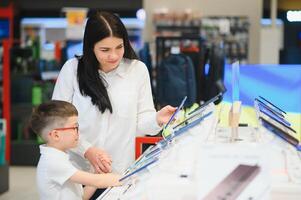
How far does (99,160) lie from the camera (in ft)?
8.42

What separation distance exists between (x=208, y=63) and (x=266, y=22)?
26.0ft

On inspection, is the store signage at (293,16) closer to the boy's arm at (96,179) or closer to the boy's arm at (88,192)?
the boy's arm at (88,192)

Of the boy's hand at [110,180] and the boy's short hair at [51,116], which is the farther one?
the boy's short hair at [51,116]

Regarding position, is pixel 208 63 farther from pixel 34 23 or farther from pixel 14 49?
pixel 34 23

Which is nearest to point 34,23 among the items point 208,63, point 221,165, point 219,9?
point 219,9

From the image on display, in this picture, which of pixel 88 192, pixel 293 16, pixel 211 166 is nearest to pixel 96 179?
pixel 88 192

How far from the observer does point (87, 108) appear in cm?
272

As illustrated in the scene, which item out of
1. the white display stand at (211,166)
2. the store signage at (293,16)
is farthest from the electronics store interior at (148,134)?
the store signage at (293,16)

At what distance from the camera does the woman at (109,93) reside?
8.75 ft

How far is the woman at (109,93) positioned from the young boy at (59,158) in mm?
228

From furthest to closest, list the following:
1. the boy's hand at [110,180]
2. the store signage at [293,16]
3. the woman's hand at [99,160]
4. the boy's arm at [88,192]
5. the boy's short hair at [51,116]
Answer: the store signage at [293,16], the boy's arm at [88,192], the woman's hand at [99,160], the boy's short hair at [51,116], the boy's hand at [110,180]

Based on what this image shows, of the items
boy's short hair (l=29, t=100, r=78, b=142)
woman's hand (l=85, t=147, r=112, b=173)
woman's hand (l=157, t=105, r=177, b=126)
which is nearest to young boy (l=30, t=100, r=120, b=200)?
boy's short hair (l=29, t=100, r=78, b=142)

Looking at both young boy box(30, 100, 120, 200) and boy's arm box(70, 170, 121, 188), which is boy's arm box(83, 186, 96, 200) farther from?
boy's arm box(70, 170, 121, 188)

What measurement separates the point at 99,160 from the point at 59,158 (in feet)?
0.84
